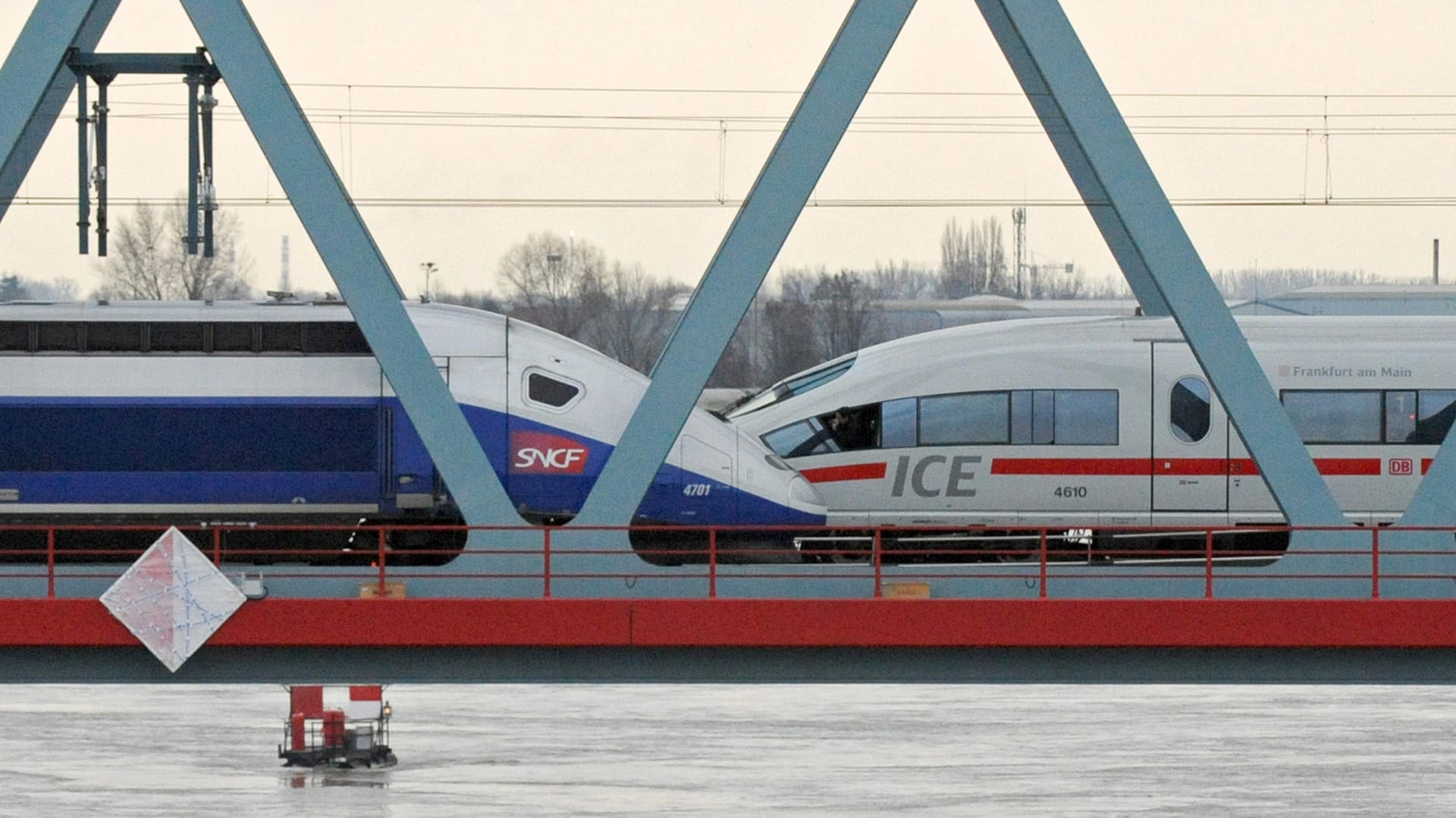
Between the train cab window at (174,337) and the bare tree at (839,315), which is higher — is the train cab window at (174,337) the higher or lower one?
the lower one

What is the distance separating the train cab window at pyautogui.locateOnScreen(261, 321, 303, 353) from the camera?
1741 cm

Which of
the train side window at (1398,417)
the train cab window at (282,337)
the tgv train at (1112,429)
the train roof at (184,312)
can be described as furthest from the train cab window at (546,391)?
the train side window at (1398,417)

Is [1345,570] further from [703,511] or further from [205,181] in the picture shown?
[205,181]

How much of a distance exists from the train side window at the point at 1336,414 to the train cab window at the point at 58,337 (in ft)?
44.0

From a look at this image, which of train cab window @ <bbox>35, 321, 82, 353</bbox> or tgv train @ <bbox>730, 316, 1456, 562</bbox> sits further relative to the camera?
tgv train @ <bbox>730, 316, 1456, 562</bbox>

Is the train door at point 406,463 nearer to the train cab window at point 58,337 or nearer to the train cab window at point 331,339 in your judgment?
the train cab window at point 331,339

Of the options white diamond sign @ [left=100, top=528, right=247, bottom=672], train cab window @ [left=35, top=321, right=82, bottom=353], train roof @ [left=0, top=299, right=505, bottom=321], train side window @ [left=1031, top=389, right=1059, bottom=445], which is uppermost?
train roof @ [left=0, top=299, right=505, bottom=321]

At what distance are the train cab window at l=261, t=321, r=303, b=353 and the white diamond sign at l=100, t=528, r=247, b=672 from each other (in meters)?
5.66

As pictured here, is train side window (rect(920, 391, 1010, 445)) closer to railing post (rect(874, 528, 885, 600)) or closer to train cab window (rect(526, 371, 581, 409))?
train cab window (rect(526, 371, 581, 409))

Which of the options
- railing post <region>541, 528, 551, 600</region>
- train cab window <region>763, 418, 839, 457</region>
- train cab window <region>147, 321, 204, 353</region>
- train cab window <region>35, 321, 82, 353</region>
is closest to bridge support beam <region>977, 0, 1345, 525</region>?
railing post <region>541, 528, 551, 600</region>

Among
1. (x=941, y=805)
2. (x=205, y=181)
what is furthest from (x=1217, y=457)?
(x=941, y=805)

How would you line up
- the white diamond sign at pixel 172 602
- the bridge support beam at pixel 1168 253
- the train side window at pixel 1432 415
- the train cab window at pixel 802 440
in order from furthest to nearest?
the train cab window at pixel 802 440 → the train side window at pixel 1432 415 → the bridge support beam at pixel 1168 253 → the white diamond sign at pixel 172 602

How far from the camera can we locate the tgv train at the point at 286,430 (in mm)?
17109

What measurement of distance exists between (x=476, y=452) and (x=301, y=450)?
210 inches
